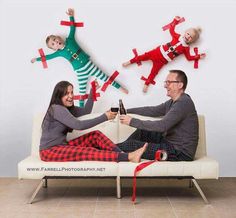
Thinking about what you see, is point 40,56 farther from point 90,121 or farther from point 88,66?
point 90,121

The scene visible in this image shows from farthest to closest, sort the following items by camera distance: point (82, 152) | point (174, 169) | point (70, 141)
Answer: point (70, 141)
point (82, 152)
point (174, 169)

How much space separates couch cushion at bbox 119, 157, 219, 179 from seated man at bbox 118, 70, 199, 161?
0.16m

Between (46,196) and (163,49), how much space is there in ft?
6.27

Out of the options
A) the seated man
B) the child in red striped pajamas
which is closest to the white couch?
the seated man

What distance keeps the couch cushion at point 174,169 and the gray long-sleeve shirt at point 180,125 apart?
0.19 metres

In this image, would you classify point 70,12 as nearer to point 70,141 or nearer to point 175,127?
point 70,141

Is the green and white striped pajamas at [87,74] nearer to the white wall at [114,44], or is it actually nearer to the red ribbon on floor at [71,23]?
the white wall at [114,44]

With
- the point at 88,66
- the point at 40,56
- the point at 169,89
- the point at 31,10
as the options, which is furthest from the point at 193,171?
the point at 31,10

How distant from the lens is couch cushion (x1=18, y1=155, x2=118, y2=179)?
3.82m

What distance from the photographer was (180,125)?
13.4ft

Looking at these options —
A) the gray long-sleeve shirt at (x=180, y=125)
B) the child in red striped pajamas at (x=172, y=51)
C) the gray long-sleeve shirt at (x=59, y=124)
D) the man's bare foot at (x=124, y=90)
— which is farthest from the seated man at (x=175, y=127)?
the man's bare foot at (x=124, y=90)

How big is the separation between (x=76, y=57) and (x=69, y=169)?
4.76 ft

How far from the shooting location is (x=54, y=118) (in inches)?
160

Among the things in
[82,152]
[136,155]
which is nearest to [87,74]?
[82,152]
